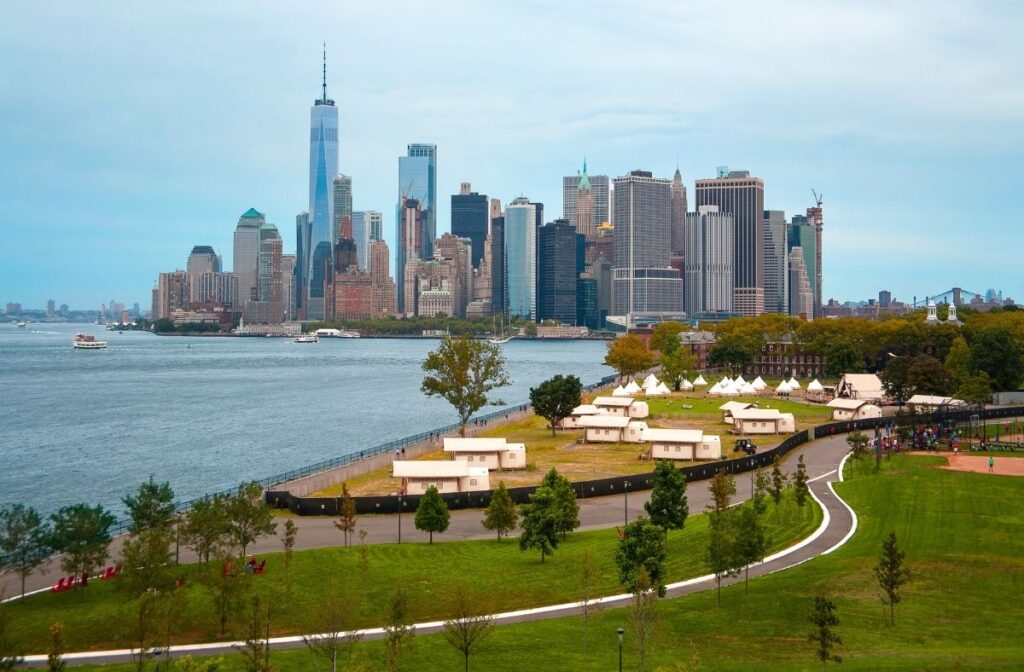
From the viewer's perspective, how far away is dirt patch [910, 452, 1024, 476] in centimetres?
5091

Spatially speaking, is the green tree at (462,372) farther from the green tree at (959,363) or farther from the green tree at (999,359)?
the green tree at (999,359)

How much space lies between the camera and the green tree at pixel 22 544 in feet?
103

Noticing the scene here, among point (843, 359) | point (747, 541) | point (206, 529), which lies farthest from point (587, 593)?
point (843, 359)

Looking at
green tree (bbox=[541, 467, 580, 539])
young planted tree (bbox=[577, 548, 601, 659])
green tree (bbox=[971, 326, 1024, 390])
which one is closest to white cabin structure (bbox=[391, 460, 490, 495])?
green tree (bbox=[541, 467, 580, 539])

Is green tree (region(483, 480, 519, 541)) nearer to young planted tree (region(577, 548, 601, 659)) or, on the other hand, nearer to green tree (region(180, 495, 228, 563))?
young planted tree (region(577, 548, 601, 659))

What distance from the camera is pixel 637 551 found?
28.5 metres

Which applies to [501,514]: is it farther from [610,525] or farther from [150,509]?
[150,509]

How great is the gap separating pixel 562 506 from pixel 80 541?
15883 millimetres

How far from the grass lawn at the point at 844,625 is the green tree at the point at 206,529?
833 centimetres

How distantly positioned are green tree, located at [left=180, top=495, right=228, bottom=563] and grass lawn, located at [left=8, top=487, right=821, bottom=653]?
2.97 feet

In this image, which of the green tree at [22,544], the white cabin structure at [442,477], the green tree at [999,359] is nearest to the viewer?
the green tree at [22,544]

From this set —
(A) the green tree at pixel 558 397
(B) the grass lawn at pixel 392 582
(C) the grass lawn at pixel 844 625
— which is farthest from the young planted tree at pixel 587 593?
(A) the green tree at pixel 558 397

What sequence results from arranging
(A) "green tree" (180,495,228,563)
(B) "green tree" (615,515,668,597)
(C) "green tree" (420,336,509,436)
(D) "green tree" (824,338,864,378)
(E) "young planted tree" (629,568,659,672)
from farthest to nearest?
1. (D) "green tree" (824,338,864,378)
2. (C) "green tree" (420,336,509,436)
3. (A) "green tree" (180,495,228,563)
4. (B) "green tree" (615,515,668,597)
5. (E) "young planted tree" (629,568,659,672)

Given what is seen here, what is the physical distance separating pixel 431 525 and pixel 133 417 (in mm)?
72682
